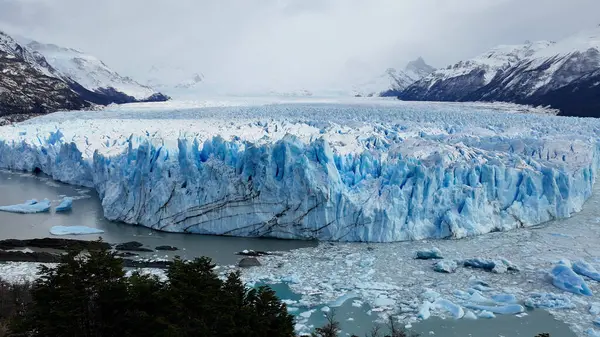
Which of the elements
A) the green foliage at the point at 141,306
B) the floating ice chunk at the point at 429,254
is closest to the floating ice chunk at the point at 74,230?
the green foliage at the point at 141,306

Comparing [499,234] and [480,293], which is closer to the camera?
[480,293]

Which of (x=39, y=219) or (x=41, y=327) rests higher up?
(x=41, y=327)

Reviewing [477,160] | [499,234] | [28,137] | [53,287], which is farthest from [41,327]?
[28,137]

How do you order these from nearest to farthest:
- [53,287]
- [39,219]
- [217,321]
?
[217,321] < [53,287] < [39,219]

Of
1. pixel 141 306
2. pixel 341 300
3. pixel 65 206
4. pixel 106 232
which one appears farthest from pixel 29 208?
pixel 141 306

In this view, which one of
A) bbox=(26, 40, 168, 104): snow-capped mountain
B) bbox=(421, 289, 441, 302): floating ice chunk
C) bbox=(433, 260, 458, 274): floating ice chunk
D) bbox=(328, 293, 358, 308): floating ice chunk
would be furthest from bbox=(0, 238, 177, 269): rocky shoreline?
bbox=(26, 40, 168, 104): snow-capped mountain

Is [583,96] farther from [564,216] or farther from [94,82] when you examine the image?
[94,82]

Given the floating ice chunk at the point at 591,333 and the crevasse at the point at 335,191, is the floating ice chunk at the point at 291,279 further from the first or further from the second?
the floating ice chunk at the point at 591,333
